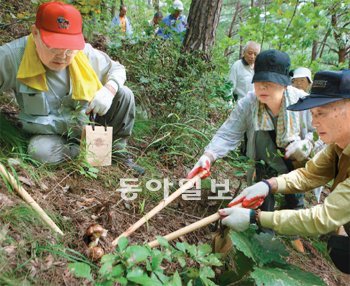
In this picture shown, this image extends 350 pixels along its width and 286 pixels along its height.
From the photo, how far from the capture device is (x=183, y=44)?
16.8 feet

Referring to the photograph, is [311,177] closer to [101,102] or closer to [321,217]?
[321,217]

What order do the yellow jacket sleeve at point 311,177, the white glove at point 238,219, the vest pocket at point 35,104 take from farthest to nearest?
the vest pocket at point 35,104
the yellow jacket sleeve at point 311,177
the white glove at point 238,219

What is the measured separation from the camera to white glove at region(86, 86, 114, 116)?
298cm

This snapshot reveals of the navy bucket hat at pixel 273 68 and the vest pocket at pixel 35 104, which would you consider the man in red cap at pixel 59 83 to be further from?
the navy bucket hat at pixel 273 68

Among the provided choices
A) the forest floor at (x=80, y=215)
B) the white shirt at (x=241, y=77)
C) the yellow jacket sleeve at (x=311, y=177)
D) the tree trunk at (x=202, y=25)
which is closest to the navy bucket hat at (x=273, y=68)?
the yellow jacket sleeve at (x=311, y=177)

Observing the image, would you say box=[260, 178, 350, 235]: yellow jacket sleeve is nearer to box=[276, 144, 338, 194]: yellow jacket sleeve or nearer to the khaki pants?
box=[276, 144, 338, 194]: yellow jacket sleeve

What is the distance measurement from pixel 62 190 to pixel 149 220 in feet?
2.36

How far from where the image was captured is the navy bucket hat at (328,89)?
2102 millimetres

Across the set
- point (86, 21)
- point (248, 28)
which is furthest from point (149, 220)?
point (248, 28)

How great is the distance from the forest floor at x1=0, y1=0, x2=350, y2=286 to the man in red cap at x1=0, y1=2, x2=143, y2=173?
29cm

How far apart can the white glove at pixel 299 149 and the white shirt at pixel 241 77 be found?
317 centimetres

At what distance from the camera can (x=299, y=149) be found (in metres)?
2.79

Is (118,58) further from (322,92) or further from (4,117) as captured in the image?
(322,92)

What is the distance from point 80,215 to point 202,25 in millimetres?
3636
